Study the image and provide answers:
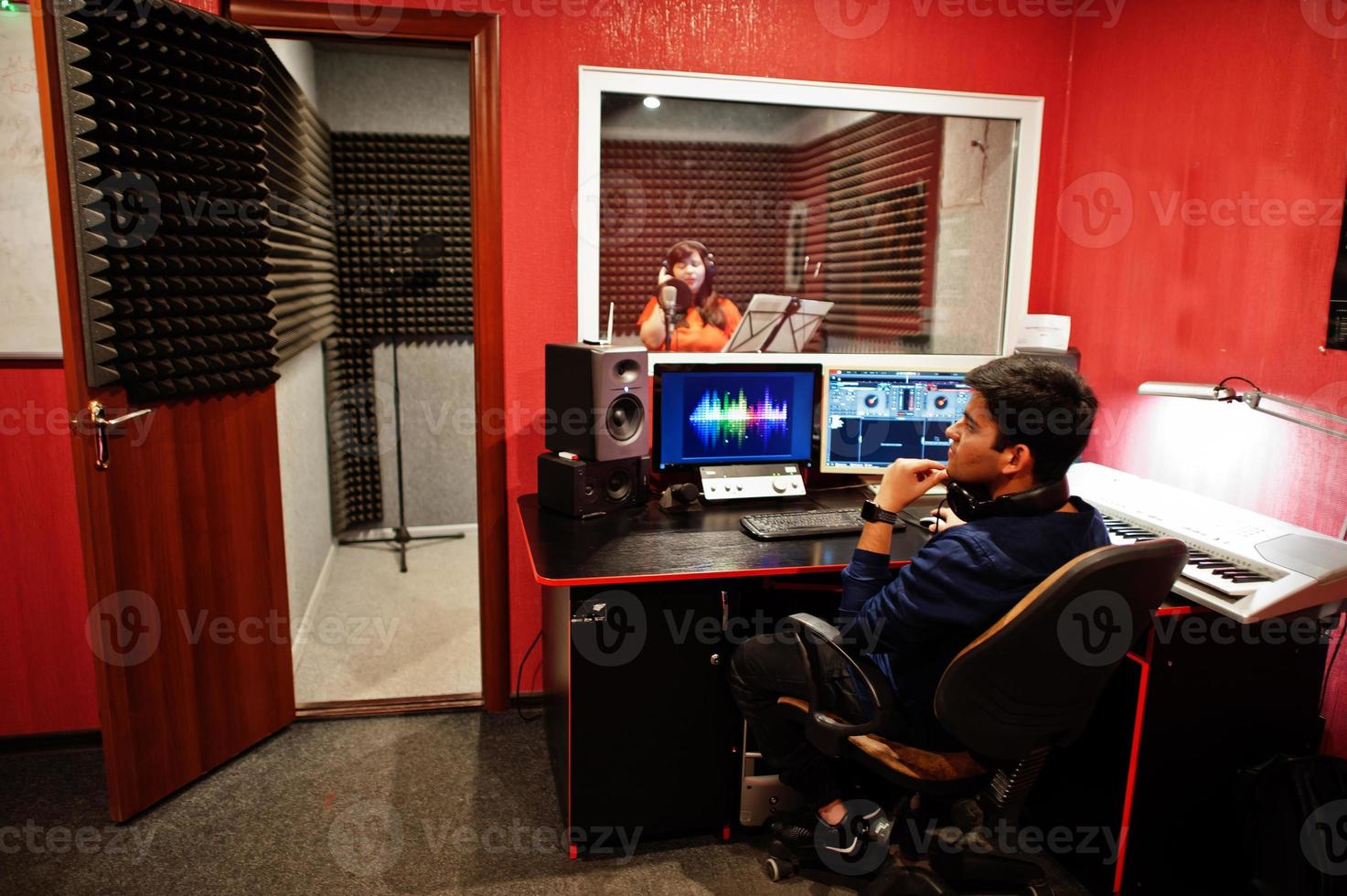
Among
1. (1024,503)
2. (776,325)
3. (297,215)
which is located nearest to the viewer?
(1024,503)

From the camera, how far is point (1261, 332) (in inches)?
90.4

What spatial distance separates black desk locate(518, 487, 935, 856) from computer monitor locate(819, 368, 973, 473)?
45cm

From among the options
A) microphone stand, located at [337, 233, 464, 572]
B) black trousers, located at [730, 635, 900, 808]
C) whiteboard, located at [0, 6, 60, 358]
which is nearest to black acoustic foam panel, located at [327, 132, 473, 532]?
microphone stand, located at [337, 233, 464, 572]

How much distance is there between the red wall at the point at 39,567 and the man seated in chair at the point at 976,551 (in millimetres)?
2177

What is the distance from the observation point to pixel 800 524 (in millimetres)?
2389

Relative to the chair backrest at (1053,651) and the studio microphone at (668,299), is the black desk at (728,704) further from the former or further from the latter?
the studio microphone at (668,299)

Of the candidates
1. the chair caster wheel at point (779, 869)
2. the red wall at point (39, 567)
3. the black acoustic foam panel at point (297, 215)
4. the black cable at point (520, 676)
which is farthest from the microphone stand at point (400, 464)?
the chair caster wheel at point (779, 869)

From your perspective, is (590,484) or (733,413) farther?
(733,413)

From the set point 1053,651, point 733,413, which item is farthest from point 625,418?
point 1053,651

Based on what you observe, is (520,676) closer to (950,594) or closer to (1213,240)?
(950,594)

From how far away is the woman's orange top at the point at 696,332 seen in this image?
118 inches

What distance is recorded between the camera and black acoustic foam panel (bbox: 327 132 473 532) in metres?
4.35

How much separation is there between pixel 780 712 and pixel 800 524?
23.1 inches

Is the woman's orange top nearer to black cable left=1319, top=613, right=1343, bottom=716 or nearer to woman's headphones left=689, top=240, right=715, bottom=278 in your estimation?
woman's headphones left=689, top=240, right=715, bottom=278
